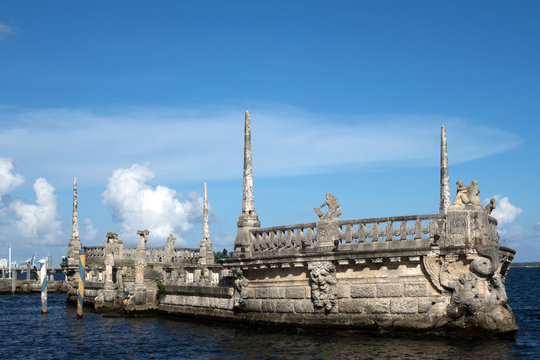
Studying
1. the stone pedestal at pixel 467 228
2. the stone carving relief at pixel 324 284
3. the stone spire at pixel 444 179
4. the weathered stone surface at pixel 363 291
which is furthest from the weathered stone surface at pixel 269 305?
the stone spire at pixel 444 179

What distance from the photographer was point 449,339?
20.8m

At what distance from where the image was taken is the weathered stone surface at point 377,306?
21953 mm

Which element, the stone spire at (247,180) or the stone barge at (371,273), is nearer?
the stone barge at (371,273)

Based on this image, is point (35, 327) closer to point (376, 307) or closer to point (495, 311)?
point (376, 307)

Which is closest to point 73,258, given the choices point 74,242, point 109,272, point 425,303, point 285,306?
point 74,242

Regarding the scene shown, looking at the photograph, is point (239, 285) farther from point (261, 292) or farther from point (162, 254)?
point (162, 254)

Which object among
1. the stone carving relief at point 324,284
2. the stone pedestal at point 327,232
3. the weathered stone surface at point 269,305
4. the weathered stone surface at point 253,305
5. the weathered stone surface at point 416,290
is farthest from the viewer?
the weathered stone surface at point 253,305

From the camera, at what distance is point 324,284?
2320 cm

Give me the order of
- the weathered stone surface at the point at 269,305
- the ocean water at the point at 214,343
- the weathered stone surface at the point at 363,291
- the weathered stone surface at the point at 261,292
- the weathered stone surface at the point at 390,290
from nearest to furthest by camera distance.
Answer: the ocean water at the point at 214,343 < the weathered stone surface at the point at 390,290 < the weathered stone surface at the point at 363,291 < the weathered stone surface at the point at 269,305 < the weathered stone surface at the point at 261,292

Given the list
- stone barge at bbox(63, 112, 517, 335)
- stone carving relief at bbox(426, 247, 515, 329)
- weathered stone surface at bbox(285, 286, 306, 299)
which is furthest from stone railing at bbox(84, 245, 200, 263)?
stone carving relief at bbox(426, 247, 515, 329)

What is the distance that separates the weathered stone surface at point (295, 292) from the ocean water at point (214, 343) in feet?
4.04

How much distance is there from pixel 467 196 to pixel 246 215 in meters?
9.37

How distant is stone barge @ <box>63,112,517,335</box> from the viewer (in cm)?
2084

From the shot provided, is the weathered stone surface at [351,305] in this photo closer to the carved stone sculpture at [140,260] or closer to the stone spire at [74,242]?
the carved stone sculpture at [140,260]
